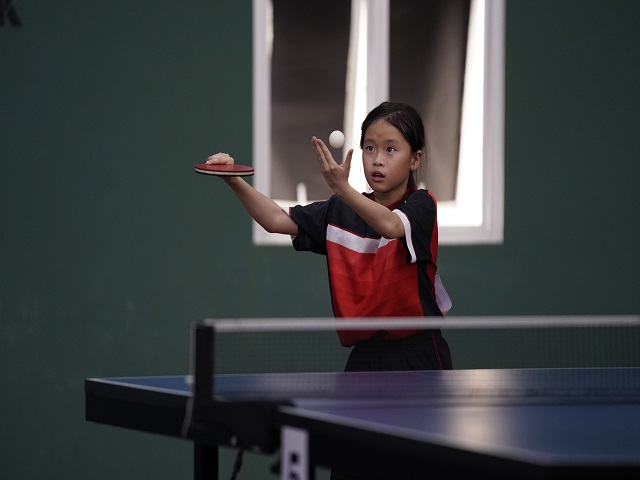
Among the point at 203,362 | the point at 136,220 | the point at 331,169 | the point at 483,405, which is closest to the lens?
the point at 203,362

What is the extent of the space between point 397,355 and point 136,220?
2234 mm

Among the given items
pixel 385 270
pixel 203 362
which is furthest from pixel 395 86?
pixel 203 362

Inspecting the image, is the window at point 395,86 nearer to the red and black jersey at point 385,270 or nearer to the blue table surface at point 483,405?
the red and black jersey at point 385,270

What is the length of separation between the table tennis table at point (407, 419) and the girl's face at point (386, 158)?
2.11 feet

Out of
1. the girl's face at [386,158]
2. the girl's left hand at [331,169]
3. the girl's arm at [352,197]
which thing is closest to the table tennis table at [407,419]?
the girl's arm at [352,197]

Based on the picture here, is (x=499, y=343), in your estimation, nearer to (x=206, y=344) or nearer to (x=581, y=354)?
(x=581, y=354)

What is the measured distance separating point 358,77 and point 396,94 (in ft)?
0.70

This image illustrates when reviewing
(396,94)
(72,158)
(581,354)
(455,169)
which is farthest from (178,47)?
(581,354)

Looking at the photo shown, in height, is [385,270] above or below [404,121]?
below

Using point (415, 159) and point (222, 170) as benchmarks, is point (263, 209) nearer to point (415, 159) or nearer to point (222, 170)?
point (222, 170)

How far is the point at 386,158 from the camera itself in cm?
330

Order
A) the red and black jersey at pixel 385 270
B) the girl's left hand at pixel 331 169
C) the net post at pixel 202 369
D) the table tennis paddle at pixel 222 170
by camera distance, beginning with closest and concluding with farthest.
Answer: the net post at pixel 202 369
the girl's left hand at pixel 331 169
the table tennis paddle at pixel 222 170
the red and black jersey at pixel 385 270

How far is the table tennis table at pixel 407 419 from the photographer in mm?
1796

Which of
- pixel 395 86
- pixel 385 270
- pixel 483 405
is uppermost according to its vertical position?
pixel 395 86
